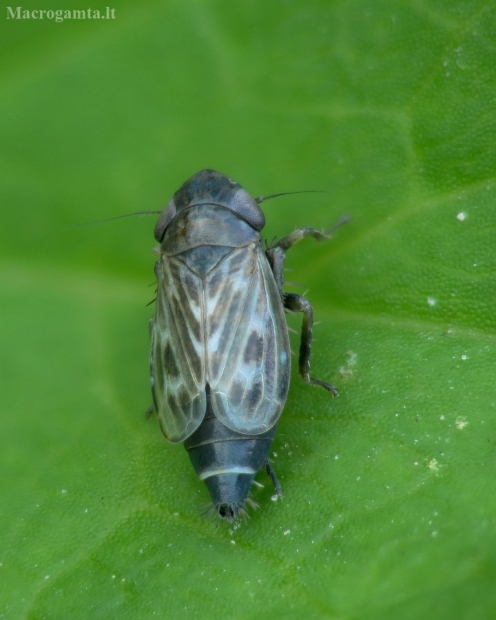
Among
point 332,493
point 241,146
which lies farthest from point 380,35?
point 332,493

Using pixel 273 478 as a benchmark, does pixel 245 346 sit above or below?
above

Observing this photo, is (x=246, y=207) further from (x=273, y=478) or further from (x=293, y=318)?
(x=273, y=478)

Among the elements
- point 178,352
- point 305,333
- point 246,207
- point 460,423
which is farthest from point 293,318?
point 460,423

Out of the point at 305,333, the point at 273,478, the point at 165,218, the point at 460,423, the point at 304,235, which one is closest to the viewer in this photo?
the point at 460,423

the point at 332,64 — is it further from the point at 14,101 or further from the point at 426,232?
the point at 14,101

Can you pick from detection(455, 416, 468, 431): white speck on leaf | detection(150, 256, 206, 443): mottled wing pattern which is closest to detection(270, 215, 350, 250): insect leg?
detection(150, 256, 206, 443): mottled wing pattern

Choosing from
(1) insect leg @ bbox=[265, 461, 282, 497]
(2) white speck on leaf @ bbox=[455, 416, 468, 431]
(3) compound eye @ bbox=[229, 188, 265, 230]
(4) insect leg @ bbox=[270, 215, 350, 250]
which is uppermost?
(3) compound eye @ bbox=[229, 188, 265, 230]

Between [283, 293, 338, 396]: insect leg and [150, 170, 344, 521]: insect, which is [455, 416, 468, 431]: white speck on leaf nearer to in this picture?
[150, 170, 344, 521]: insect

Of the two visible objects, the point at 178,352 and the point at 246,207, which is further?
the point at 246,207
